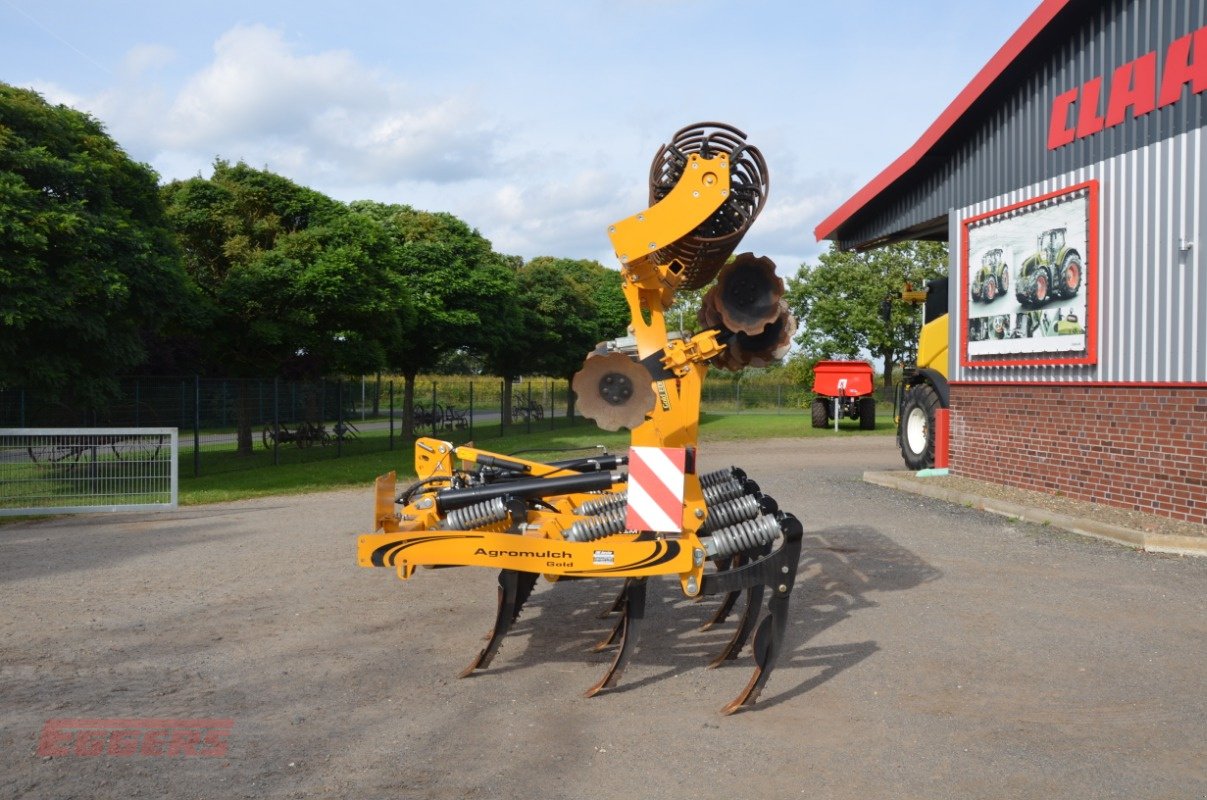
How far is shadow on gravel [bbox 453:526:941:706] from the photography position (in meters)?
5.99

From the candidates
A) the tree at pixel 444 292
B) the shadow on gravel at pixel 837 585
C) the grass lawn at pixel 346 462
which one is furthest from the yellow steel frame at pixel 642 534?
the tree at pixel 444 292

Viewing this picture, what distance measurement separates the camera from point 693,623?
6.93 metres

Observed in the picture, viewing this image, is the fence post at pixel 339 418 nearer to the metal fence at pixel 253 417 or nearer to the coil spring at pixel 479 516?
the metal fence at pixel 253 417

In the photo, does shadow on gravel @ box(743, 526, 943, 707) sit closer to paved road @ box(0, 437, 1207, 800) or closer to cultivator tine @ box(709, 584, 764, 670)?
paved road @ box(0, 437, 1207, 800)

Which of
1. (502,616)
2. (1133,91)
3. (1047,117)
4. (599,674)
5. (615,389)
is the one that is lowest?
(599,674)

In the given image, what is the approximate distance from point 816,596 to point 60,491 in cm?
986

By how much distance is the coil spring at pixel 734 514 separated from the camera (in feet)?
19.5

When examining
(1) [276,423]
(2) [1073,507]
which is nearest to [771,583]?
(2) [1073,507]

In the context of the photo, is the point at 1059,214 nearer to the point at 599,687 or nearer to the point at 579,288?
the point at 599,687

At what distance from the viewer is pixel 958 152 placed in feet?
48.2

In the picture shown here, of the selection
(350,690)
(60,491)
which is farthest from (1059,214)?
(60,491)

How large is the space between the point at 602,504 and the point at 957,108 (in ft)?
33.6

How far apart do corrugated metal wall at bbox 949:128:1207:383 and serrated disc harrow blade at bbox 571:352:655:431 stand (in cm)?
731

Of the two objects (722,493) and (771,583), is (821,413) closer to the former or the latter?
(722,493)
